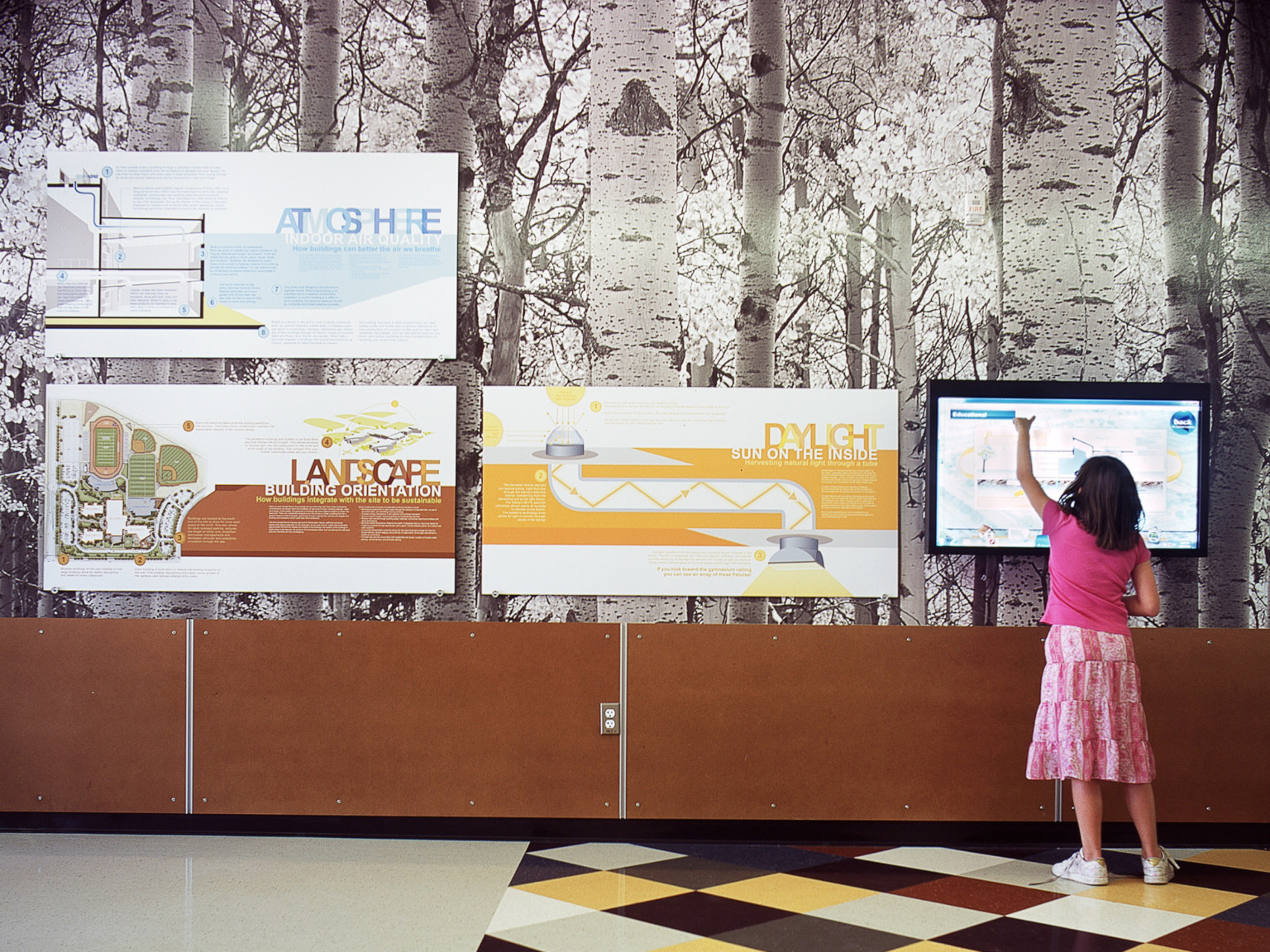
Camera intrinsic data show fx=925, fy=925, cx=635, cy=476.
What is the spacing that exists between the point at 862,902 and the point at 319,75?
3.59m

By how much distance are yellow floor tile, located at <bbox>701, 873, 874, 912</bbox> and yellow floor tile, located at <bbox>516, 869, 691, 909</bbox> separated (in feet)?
0.56

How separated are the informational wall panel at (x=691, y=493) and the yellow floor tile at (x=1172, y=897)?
1215 millimetres

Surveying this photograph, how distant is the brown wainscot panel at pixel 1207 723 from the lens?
3.50 meters

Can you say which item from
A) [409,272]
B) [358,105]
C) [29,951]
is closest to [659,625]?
[409,272]

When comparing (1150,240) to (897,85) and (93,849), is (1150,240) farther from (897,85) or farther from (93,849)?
(93,849)

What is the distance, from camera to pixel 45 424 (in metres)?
3.63

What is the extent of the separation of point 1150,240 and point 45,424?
4389mm

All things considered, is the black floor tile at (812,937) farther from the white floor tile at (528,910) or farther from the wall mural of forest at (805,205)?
the wall mural of forest at (805,205)

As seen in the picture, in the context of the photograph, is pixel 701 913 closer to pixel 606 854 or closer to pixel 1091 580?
pixel 606 854

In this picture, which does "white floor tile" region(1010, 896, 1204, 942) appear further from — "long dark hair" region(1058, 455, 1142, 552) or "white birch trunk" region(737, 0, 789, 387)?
"white birch trunk" region(737, 0, 789, 387)

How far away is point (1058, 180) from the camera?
3623 millimetres

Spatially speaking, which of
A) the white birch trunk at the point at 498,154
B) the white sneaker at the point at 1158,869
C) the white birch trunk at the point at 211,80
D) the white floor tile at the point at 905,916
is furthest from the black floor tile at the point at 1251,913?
the white birch trunk at the point at 211,80

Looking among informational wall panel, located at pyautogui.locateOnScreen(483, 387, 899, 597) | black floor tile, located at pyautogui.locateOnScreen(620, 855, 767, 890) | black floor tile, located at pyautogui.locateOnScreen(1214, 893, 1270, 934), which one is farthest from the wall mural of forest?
black floor tile, located at pyautogui.locateOnScreen(620, 855, 767, 890)

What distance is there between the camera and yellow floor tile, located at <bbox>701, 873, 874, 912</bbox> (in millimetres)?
2844
